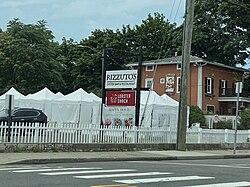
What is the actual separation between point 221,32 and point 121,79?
40327mm

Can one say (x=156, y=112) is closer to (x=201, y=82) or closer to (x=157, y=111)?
(x=157, y=111)

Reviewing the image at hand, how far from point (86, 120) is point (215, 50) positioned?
111ft

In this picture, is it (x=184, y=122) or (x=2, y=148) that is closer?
(x=2, y=148)

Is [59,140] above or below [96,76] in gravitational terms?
below

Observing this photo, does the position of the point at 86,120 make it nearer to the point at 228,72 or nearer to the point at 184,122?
the point at 184,122

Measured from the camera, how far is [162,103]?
110 feet

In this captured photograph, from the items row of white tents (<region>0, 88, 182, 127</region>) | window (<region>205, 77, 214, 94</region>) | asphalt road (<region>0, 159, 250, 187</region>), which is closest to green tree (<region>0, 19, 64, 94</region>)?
window (<region>205, 77, 214, 94</region>)

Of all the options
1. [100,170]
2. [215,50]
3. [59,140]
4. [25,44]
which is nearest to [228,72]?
[215,50]

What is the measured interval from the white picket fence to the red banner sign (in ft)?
5.91

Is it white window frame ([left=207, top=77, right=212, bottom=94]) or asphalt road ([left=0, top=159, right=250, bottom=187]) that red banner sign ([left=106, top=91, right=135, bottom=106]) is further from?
white window frame ([left=207, top=77, right=212, bottom=94])

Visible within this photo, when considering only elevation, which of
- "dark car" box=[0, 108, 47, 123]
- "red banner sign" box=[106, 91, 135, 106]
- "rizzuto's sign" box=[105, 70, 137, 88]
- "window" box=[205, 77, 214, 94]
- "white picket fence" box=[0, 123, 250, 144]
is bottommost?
"white picket fence" box=[0, 123, 250, 144]

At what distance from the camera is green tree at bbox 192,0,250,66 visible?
58906 millimetres

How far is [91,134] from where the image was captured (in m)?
20.8

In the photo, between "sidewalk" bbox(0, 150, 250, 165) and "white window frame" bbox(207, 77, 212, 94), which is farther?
"white window frame" bbox(207, 77, 212, 94)
